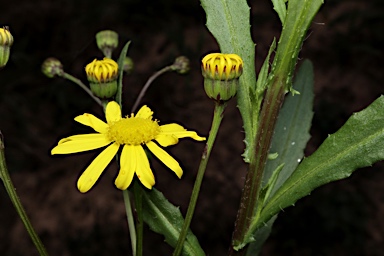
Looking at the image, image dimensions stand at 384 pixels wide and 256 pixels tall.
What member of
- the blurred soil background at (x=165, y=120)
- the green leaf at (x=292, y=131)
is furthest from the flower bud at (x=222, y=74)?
the blurred soil background at (x=165, y=120)

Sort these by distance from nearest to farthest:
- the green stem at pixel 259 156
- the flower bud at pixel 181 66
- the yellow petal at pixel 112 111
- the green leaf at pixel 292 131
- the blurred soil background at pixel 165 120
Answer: the green stem at pixel 259 156 < the yellow petal at pixel 112 111 < the green leaf at pixel 292 131 < the flower bud at pixel 181 66 < the blurred soil background at pixel 165 120

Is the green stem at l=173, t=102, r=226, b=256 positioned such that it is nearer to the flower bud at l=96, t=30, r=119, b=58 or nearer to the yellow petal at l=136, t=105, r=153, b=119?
the yellow petal at l=136, t=105, r=153, b=119

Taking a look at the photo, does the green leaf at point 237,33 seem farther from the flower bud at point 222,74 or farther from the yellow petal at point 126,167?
the yellow petal at point 126,167

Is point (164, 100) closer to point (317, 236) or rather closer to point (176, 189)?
point (176, 189)

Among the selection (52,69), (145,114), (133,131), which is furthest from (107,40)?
(133,131)

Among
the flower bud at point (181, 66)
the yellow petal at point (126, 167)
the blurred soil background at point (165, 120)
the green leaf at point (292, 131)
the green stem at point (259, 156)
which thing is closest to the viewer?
the yellow petal at point (126, 167)

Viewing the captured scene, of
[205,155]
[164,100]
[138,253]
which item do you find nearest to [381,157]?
[205,155]

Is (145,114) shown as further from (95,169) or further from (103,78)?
(95,169)
